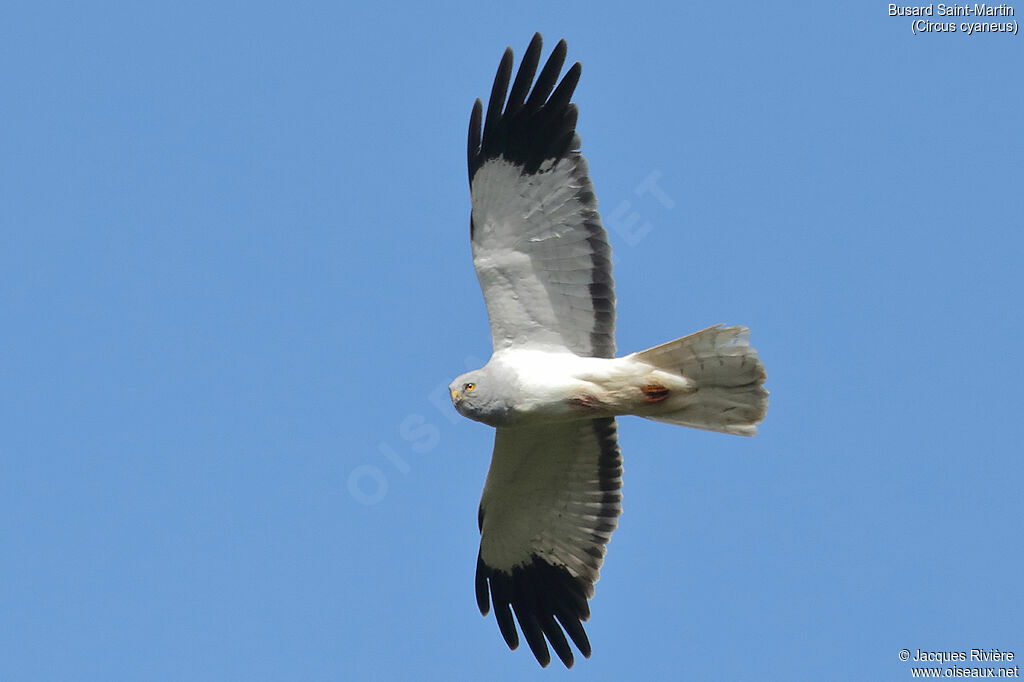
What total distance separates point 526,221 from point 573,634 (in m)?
3.71

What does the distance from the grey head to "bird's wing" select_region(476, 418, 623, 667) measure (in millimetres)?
787

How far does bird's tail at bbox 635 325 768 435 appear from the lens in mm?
10219

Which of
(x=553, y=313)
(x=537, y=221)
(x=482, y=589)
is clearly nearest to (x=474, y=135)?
(x=537, y=221)

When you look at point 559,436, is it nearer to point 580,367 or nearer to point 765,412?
point 580,367

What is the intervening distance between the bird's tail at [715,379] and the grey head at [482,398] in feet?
3.57

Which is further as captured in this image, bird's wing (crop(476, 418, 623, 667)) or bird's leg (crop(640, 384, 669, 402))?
bird's wing (crop(476, 418, 623, 667))

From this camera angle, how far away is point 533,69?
33.9ft

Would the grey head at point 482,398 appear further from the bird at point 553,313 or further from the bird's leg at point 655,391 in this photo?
the bird's leg at point 655,391

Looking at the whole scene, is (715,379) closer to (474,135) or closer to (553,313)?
(553,313)

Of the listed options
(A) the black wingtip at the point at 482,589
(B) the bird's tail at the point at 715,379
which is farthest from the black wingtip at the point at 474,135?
(A) the black wingtip at the point at 482,589

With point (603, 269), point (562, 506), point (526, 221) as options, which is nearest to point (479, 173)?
Result: point (526, 221)

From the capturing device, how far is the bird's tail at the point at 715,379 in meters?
10.2

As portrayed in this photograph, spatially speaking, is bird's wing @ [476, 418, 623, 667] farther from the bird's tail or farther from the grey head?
the bird's tail

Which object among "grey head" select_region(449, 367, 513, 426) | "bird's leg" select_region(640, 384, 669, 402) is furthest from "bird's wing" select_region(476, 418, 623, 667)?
"bird's leg" select_region(640, 384, 669, 402)
